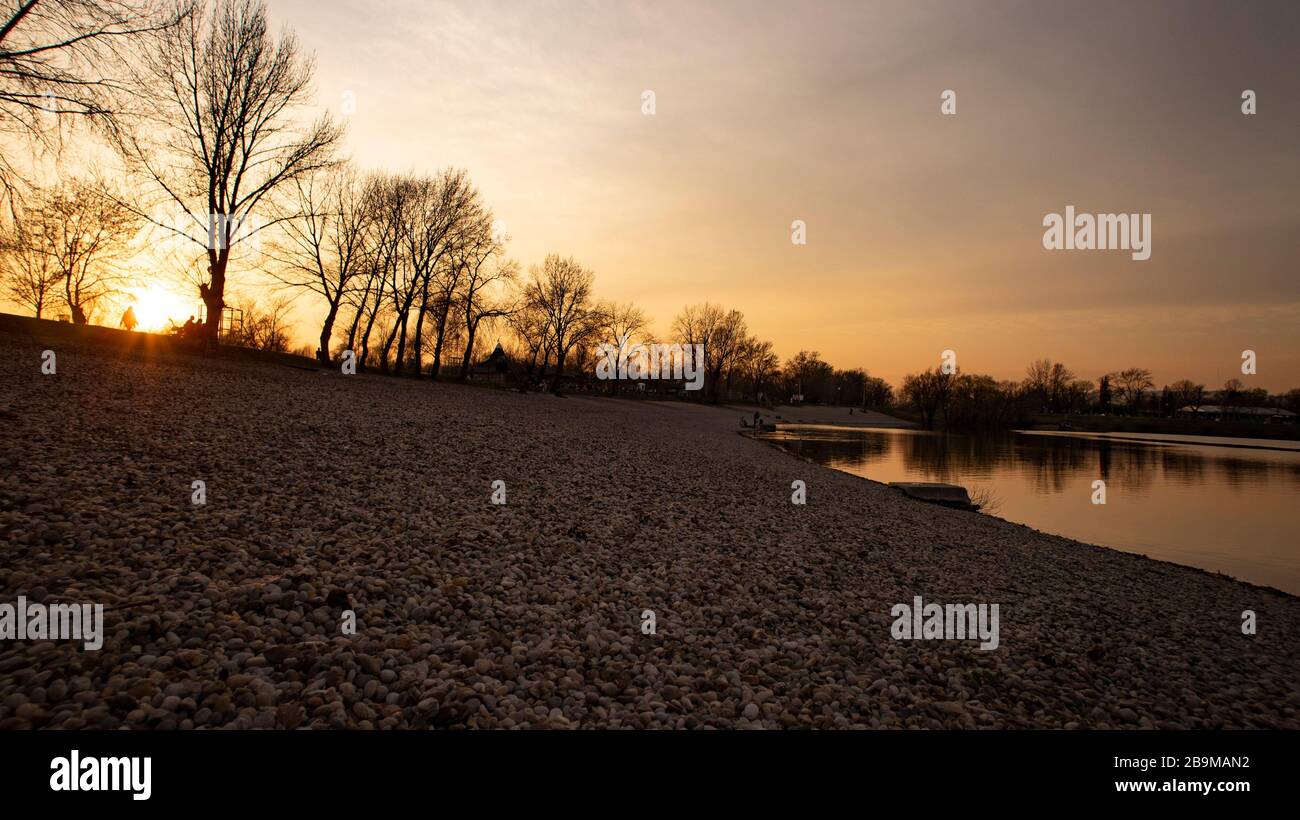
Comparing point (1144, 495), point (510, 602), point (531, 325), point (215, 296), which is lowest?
point (1144, 495)

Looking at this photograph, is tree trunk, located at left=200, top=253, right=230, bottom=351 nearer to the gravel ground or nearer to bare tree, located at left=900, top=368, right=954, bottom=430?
the gravel ground

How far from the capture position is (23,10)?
13.3 m

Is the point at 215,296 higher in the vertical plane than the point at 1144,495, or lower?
higher

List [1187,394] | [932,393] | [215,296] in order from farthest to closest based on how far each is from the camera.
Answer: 1. [1187,394]
2. [932,393]
3. [215,296]

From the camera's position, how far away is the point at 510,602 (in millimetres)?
7016

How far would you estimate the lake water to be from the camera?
58.5 ft

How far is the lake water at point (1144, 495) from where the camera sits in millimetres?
17828

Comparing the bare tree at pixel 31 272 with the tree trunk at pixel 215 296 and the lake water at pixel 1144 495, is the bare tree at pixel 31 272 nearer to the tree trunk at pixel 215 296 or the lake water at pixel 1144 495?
the tree trunk at pixel 215 296

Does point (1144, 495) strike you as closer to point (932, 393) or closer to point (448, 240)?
point (448, 240)

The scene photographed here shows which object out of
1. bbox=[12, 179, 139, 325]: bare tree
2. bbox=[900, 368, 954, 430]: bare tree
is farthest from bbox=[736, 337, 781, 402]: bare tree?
bbox=[12, 179, 139, 325]: bare tree

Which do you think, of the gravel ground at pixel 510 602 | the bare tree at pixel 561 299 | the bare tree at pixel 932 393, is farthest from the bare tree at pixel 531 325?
the bare tree at pixel 932 393

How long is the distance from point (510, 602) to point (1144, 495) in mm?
34063

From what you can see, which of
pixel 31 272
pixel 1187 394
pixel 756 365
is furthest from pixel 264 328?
pixel 1187 394
